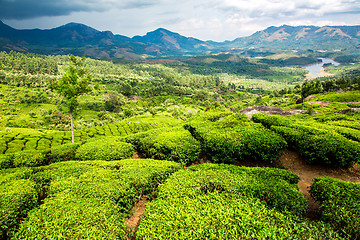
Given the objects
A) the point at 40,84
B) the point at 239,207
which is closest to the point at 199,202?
the point at 239,207

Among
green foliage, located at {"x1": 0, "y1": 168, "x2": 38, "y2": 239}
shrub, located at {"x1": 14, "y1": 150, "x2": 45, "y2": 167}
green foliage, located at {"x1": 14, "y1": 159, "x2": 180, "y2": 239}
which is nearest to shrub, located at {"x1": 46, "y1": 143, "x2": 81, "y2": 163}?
shrub, located at {"x1": 14, "y1": 150, "x2": 45, "y2": 167}

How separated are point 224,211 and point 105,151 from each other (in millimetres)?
12536

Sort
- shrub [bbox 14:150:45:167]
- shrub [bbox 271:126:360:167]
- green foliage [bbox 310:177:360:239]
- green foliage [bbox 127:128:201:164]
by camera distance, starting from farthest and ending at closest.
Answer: shrub [bbox 14:150:45:167] < green foliage [bbox 127:128:201:164] < shrub [bbox 271:126:360:167] < green foliage [bbox 310:177:360:239]

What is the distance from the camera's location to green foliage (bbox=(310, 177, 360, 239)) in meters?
7.53

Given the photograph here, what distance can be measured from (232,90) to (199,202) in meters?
203

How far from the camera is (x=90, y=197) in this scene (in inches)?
372

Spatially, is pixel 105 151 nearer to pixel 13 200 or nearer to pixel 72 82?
pixel 13 200

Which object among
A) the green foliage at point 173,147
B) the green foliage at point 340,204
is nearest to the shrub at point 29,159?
the green foliage at point 173,147

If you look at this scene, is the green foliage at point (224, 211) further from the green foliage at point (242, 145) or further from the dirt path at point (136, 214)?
the green foliage at point (242, 145)

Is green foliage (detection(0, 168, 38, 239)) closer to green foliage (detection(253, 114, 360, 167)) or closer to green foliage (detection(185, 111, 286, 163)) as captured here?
green foliage (detection(185, 111, 286, 163))

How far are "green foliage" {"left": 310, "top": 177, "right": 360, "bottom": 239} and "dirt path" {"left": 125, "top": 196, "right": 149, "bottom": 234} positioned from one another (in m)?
9.41

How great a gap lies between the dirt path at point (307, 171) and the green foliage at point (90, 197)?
9.44 m

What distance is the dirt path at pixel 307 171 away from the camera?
12.7 m

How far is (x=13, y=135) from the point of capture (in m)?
39.3
